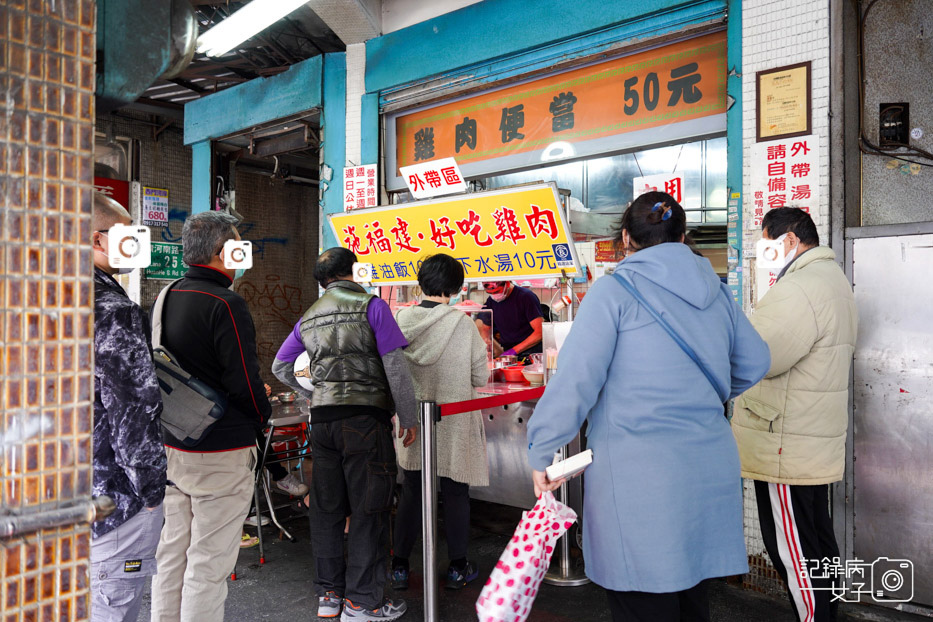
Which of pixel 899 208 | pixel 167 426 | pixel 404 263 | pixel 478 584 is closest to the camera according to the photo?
pixel 167 426

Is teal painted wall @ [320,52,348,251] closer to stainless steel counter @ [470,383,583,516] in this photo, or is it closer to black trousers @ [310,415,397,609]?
stainless steel counter @ [470,383,583,516]

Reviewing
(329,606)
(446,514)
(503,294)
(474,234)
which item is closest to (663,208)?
(446,514)

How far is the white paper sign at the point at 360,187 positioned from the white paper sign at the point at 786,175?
3527mm

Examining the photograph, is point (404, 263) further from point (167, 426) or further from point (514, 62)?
point (167, 426)

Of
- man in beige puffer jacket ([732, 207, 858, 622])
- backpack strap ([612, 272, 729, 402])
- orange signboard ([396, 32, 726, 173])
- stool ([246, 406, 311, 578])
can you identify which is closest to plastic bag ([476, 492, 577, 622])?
backpack strap ([612, 272, 729, 402])

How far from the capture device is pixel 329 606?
355cm

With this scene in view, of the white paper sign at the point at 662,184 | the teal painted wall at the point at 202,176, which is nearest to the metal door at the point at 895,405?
the white paper sign at the point at 662,184

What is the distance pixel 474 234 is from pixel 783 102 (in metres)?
2.29

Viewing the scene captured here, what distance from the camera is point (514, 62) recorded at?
5383mm

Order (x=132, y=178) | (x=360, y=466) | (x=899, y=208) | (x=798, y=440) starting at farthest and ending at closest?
1. (x=132, y=178)
2. (x=899, y=208)
3. (x=360, y=466)
4. (x=798, y=440)

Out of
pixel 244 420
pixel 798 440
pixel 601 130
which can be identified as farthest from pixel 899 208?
pixel 244 420

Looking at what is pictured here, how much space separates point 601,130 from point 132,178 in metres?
7.56

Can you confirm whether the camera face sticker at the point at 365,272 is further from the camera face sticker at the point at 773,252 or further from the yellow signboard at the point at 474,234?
the camera face sticker at the point at 773,252

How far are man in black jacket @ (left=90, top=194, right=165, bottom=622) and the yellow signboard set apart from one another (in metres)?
3.10
